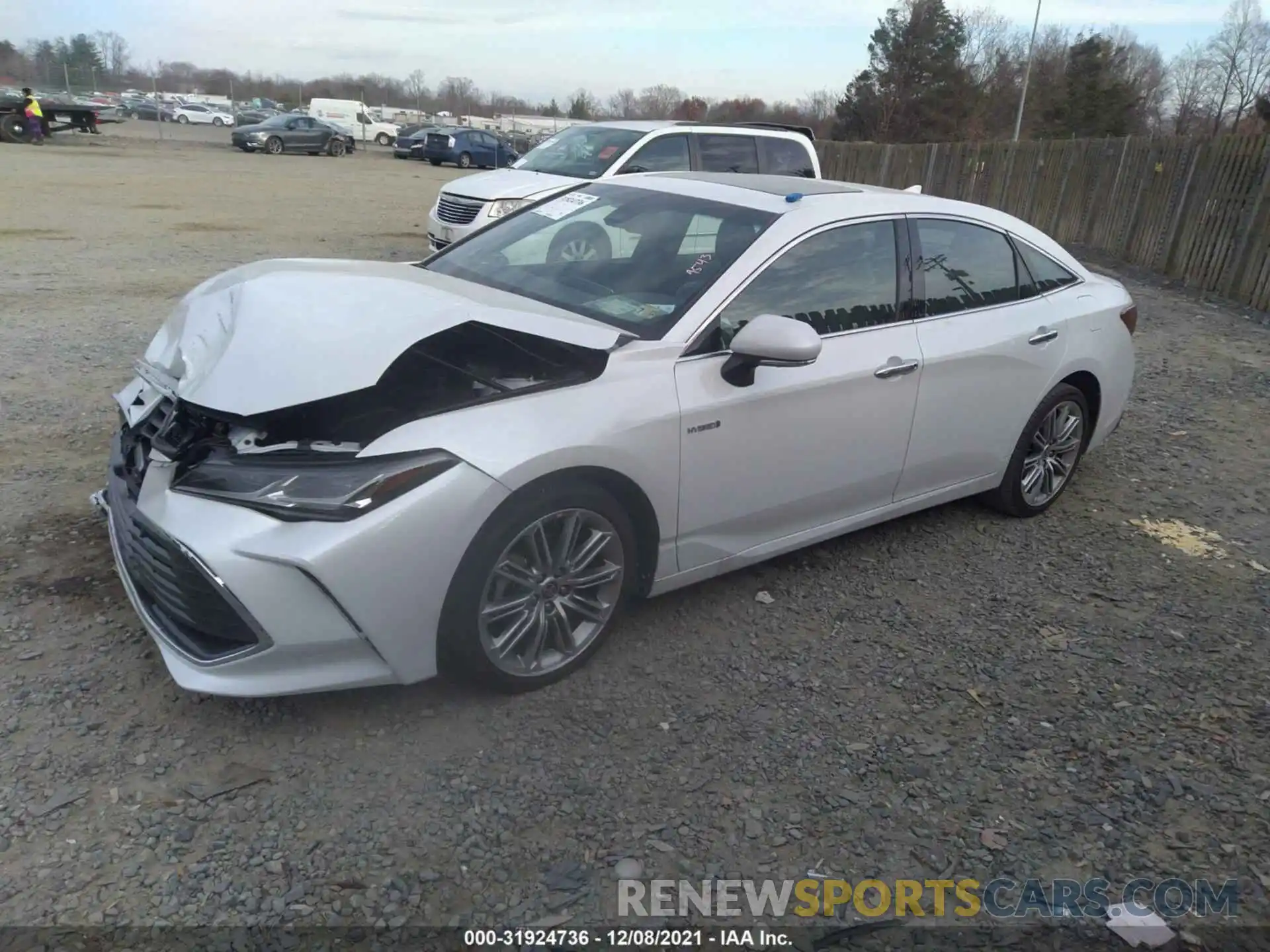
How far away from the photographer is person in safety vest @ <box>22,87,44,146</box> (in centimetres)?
2880

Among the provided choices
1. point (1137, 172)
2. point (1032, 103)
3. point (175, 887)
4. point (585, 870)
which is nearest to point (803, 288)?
point (585, 870)

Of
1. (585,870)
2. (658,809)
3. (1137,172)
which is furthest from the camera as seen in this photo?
(1137,172)

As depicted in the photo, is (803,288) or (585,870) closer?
(585,870)

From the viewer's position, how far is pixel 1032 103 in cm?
5416

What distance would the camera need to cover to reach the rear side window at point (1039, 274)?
474cm

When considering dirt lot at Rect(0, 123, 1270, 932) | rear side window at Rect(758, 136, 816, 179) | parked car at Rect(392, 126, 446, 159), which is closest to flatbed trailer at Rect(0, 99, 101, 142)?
parked car at Rect(392, 126, 446, 159)

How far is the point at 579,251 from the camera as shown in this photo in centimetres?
412

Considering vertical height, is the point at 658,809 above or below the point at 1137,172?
below

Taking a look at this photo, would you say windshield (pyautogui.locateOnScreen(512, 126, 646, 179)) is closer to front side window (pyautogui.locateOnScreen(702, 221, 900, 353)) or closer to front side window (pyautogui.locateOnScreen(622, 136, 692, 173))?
front side window (pyautogui.locateOnScreen(622, 136, 692, 173))

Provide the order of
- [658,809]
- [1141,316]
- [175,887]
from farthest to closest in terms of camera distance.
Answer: [1141,316]
[658,809]
[175,887]

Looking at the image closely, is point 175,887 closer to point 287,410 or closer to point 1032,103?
point 287,410

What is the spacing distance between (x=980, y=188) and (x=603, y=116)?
70659 mm

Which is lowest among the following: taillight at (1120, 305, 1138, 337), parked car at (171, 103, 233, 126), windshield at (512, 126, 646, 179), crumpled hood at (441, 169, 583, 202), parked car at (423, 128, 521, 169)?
parked car at (171, 103, 233, 126)

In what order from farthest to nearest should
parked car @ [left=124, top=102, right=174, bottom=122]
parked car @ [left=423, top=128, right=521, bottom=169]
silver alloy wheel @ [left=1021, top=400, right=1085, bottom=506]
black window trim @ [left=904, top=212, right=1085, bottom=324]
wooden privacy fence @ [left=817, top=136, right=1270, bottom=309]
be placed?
1. parked car @ [left=124, top=102, right=174, bottom=122]
2. parked car @ [left=423, top=128, right=521, bottom=169]
3. wooden privacy fence @ [left=817, top=136, right=1270, bottom=309]
4. silver alloy wheel @ [left=1021, top=400, right=1085, bottom=506]
5. black window trim @ [left=904, top=212, right=1085, bottom=324]
